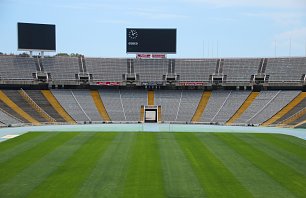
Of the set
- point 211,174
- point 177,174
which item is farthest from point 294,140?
point 177,174

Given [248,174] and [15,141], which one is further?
[15,141]

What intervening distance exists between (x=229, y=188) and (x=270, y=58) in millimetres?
48635

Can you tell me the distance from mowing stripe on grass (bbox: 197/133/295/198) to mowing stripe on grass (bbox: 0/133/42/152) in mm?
17050

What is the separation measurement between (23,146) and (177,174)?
15463mm

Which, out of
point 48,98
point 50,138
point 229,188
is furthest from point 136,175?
point 48,98

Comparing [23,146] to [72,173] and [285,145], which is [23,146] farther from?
[285,145]

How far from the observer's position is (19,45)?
5819cm

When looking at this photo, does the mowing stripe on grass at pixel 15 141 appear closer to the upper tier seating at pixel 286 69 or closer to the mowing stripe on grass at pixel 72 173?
the mowing stripe on grass at pixel 72 173

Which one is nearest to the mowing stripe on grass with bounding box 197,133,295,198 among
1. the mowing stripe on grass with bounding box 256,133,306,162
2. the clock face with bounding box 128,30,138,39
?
the mowing stripe on grass with bounding box 256,133,306,162

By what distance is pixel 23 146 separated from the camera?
30219 mm

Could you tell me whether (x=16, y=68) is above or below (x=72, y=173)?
above

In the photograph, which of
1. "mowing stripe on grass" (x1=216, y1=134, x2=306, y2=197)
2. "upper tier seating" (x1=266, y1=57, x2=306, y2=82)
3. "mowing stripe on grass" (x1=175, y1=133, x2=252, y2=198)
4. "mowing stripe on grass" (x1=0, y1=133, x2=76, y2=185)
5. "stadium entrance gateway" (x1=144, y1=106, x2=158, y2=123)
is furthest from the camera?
"upper tier seating" (x1=266, y1=57, x2=306, y2=82)

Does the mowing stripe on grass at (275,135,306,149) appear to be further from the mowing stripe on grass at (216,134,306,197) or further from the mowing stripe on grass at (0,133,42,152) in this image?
the mowing stripe on grass at (0,133,42,152)

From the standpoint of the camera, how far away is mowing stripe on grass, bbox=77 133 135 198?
17.9 meters
